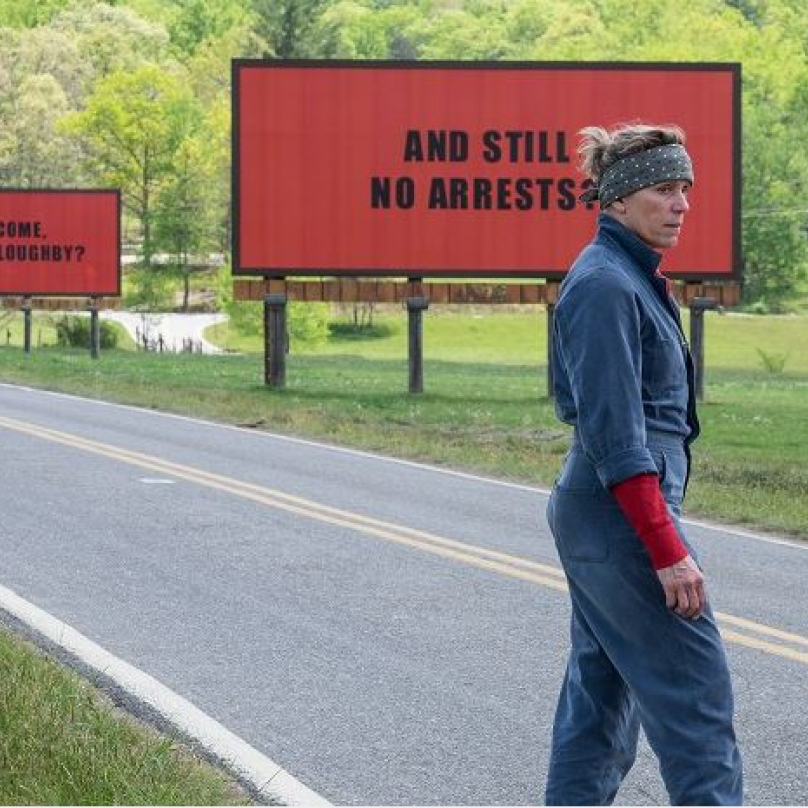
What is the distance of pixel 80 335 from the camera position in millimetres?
70938

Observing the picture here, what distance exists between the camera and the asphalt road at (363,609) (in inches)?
297

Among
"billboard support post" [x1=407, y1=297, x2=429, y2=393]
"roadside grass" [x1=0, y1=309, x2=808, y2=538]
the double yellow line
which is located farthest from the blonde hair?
"billboard support post" [x1=407, y1=297, x2=429, y2=393]

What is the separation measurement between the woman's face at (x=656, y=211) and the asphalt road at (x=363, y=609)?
2379 millimetres

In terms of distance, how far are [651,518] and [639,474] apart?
0.36ft

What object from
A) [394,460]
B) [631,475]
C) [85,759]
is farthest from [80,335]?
[631,475]

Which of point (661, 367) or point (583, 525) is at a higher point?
point (661, 367)

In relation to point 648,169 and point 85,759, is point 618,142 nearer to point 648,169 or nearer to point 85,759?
point 648,169

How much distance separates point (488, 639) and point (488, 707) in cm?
165

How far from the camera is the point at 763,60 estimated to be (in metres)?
112

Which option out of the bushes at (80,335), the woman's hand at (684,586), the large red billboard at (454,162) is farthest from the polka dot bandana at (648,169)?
the bushes at (80,335)

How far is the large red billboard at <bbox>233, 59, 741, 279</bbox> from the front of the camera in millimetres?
34656

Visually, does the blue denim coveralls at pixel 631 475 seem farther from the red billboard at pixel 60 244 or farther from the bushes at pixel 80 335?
the bushes at pixel 80 335

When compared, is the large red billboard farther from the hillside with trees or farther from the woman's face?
the hillside with trees

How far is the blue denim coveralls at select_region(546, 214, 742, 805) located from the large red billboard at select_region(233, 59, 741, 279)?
2957cm
